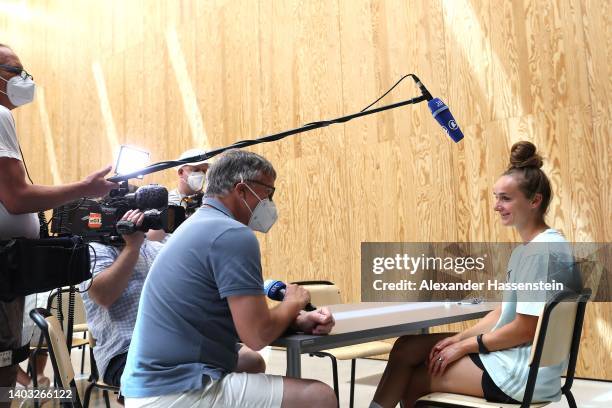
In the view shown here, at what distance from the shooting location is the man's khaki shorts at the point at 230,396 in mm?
1494

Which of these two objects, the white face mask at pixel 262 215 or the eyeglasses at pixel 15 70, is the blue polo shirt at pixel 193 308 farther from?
the eyeglasses at pixel 15 70

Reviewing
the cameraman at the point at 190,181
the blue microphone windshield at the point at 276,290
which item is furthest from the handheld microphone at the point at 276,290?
the cameraman at the point at 190,181

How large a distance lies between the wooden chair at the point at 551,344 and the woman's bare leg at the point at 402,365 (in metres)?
0.16

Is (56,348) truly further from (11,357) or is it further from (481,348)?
(481,348)

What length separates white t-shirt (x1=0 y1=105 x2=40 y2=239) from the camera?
1839 mm

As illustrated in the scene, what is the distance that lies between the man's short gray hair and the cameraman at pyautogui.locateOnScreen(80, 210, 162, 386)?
1.67 feet

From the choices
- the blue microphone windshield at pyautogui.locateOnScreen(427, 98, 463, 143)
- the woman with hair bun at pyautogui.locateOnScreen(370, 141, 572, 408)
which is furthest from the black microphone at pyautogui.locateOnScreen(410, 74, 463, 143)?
the woman with hair bun at pyautogui.locateOnScreen(370, 141, 572, 408)

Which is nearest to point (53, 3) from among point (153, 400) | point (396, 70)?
point (396, 70)

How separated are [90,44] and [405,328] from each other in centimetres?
691

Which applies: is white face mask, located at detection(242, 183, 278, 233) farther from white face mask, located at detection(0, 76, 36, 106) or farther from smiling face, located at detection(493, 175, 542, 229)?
white face mask, located at detection(0, 76, 36, 106)

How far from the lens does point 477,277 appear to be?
405cm

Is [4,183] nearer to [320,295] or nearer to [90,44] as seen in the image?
[320,295]

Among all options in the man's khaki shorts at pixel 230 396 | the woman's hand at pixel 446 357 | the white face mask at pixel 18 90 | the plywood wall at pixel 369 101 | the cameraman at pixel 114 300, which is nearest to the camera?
the man's khaki shorts at pixel 230 396

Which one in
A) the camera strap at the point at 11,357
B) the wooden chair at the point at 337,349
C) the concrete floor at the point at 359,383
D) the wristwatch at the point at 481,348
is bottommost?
the concrete floor at the point at 359,383
